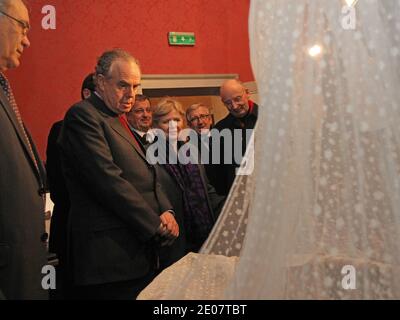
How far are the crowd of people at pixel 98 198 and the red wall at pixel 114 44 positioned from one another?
138 centimetres

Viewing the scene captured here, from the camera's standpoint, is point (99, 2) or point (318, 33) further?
point (99, 2)

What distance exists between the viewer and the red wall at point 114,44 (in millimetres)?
3066

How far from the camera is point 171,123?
1.93 m

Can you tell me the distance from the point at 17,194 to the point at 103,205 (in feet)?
1.14

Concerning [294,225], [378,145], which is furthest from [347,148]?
[294,225]

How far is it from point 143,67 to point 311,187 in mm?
2734

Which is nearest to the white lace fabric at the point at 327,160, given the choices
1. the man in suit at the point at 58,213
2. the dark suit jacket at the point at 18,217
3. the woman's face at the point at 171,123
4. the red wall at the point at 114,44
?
the dark suit jacket at the point at 18,217

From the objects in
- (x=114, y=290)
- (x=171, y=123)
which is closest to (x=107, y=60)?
(x=171, y=123)

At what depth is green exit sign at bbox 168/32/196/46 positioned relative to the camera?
11.6 feet

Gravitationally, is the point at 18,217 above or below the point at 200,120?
below

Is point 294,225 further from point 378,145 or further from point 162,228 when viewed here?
point 162,228

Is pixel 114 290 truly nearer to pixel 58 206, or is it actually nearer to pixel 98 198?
pixel 98 198

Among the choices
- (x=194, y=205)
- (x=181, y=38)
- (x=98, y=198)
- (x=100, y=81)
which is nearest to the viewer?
(x=98, y=198)
